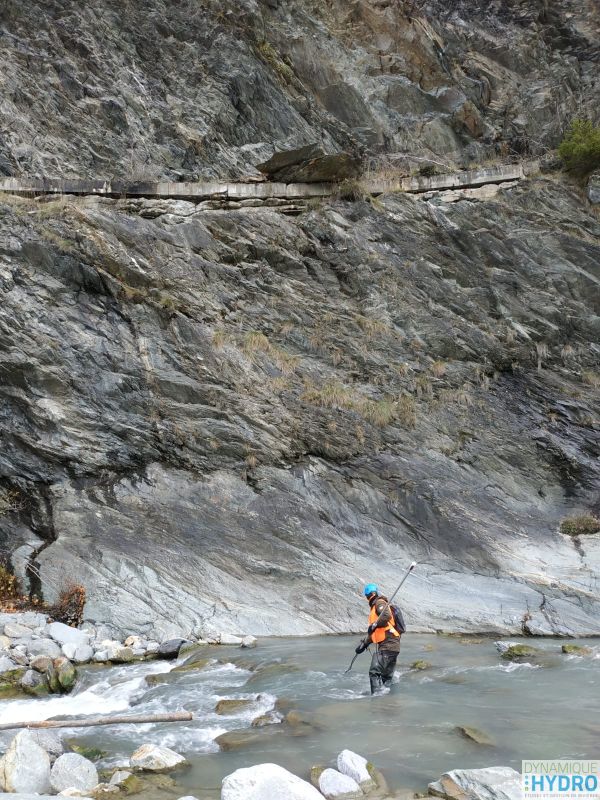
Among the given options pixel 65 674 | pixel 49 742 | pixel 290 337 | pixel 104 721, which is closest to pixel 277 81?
pixel 290 337

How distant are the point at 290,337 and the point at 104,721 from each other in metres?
12.2

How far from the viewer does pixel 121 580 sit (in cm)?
1070

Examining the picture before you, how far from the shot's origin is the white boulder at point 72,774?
15.7ft

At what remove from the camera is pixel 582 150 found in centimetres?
2230

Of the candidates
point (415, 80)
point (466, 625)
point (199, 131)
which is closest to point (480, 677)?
point (466, 625)

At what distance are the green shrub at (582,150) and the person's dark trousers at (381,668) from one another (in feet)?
69.4

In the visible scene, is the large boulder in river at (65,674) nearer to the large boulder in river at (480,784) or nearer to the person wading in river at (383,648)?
the person wading in river at (383,648)

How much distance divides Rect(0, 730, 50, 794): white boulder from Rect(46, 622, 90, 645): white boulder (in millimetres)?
4409

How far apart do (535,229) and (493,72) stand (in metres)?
11.1

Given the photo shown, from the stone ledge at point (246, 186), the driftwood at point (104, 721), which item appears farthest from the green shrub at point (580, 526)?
the stone ledge at point (246, 186)

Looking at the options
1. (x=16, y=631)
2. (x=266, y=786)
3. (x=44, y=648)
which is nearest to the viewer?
(x=266, y=786)

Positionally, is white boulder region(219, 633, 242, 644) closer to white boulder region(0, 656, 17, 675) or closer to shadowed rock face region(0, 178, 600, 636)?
shadowed rock face region(0, 178, 600, 636)

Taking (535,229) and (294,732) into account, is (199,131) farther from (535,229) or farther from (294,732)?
(294,732)

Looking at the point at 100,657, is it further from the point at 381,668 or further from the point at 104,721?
the point at 381,668
